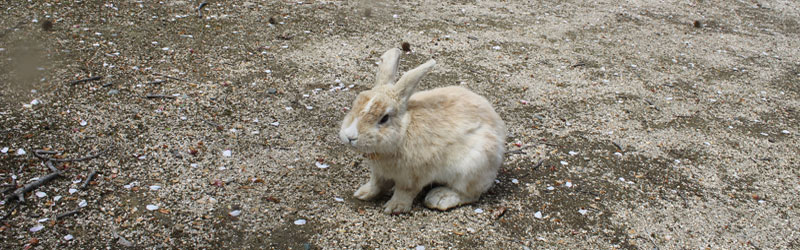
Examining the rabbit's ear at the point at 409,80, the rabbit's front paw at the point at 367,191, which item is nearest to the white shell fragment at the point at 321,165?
the rabbit's front paw at the point at 367,191

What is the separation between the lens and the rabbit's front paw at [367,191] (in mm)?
4309

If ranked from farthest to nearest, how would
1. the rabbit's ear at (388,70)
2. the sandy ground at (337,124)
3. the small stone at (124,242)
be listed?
the sandy ground at (337,124) → the rabbit's ear at (388,70) → the small stone at (124,242)

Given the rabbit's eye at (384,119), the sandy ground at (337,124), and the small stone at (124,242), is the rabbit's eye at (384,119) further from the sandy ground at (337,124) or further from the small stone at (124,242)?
the small stone at (124,242)

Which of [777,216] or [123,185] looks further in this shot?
[777,216]

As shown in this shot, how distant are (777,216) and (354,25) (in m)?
5.69

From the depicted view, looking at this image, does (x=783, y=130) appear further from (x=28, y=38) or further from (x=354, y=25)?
(x=28, y=38)

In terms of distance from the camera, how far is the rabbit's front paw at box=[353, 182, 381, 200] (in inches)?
170

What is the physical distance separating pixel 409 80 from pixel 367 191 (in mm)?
1085

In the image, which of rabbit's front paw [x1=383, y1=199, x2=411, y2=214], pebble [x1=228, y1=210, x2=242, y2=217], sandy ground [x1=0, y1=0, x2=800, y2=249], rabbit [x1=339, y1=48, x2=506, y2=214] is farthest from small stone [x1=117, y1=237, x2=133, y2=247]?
rabbit's front paw [x1=383, y1=199, x2=411, y2=214]

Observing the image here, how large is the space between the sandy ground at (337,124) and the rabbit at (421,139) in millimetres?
203

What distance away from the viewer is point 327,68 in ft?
22.4

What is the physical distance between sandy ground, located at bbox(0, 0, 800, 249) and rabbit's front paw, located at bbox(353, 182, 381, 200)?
0.09m

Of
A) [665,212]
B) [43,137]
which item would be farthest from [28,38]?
[665,212]

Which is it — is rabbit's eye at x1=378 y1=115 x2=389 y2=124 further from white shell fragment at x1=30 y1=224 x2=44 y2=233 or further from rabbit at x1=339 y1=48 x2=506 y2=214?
white shell fragment at x1=30 y1=224 x2=44 y2=233
